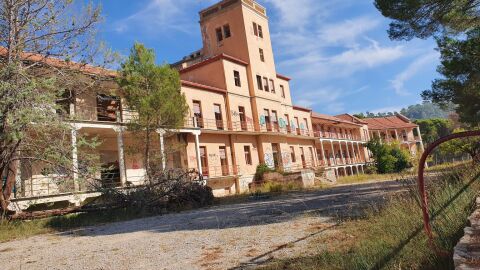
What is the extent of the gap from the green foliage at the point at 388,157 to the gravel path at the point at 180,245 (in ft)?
111

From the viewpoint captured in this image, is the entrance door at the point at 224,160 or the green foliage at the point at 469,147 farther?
the entrance door at the point at 224,160

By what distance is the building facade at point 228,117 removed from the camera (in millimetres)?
21328

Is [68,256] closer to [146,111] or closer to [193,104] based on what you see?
[146,111]

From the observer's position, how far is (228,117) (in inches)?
1131

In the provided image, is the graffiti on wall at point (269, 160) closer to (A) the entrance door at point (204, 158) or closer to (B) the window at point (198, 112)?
(A) the entrance door at point (204, 158)

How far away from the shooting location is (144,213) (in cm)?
1359

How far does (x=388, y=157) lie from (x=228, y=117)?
67.3 ft

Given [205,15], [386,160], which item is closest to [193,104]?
[205,15]

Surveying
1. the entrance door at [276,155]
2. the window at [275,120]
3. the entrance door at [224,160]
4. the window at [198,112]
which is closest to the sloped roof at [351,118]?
the window at [275,120]

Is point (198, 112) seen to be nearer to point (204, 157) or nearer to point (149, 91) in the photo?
point (204, 157)

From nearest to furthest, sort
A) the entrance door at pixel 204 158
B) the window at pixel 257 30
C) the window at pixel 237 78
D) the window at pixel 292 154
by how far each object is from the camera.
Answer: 1. the entrance door at pixel 204 158
2. the window at pixel 237 78
3. the window at pixel 257 30
4. the window at pixel 292 154

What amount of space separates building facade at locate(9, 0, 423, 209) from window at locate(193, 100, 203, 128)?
2.6 inches

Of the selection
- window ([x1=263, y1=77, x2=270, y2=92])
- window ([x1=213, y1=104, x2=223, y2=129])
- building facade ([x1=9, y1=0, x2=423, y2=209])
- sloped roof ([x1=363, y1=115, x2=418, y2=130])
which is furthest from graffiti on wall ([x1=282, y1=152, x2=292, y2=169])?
sloped roof ([x1=363, y1=115, x2=418, y2=130])

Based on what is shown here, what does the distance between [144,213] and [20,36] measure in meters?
6.62
